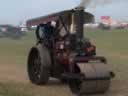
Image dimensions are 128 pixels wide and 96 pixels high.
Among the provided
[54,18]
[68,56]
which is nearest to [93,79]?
[68,56]

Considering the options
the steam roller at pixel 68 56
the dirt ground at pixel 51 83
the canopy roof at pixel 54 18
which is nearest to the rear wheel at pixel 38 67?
the steam roller at pixel 68 56

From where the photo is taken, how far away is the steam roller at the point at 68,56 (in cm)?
1165

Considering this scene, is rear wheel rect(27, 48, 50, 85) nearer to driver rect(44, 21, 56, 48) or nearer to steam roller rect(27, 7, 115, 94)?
steam roller rect(27, 7, 115, 94)

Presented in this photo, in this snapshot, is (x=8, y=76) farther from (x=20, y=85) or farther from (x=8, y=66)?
(x=8, y=66)

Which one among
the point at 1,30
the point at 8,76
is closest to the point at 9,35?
the point at 1,30

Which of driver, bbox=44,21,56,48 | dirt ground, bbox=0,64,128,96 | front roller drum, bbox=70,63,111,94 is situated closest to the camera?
front roller drum, bbox=70,63,111,94

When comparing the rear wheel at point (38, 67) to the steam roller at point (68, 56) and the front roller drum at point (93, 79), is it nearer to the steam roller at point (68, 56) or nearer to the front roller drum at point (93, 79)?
the steam roller at point (68, 56)

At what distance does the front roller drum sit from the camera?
37.6ft

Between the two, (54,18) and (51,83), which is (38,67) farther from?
(54,18)

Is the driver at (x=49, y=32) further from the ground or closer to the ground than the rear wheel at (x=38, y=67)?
further from the ground

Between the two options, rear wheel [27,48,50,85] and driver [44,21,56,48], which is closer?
rear wheel [27,48,50,85]

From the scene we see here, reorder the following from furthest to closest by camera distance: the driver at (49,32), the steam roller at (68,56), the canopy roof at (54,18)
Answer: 1. the driver at (49,32)
2. the canopy roof at (54,18)
3. the steam roller at (68,56)

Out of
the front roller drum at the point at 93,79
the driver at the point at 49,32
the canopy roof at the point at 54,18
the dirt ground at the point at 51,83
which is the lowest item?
Result: the dirt ground at the point at 51,83

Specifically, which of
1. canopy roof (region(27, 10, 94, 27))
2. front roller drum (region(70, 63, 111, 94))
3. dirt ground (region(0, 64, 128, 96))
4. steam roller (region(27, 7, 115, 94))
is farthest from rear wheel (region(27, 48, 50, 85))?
front roller drum (region(70, 63, 111, 94))
